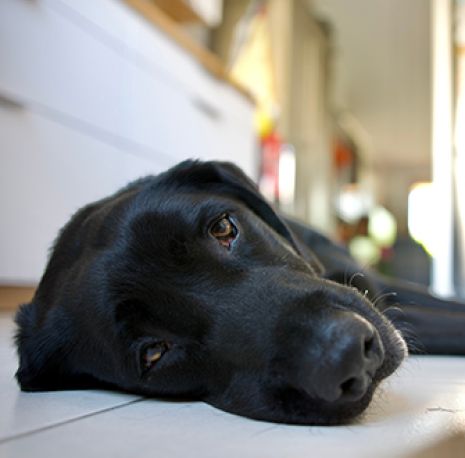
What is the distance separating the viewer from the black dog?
36.9 inches

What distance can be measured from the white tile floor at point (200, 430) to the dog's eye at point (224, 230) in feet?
1.00

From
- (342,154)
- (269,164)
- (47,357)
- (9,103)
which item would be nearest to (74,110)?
(9,103)

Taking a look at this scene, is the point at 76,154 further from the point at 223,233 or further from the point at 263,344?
the point at 263,344

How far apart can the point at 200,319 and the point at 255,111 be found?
3999 mm

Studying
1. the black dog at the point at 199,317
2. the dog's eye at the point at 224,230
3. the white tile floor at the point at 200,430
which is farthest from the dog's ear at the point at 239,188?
the white tile floor at the point at 200,430

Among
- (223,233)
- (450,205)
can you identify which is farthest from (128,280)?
(450,205)

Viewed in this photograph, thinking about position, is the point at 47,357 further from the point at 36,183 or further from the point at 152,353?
the point at 36,183

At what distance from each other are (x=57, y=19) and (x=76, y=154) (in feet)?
1.91

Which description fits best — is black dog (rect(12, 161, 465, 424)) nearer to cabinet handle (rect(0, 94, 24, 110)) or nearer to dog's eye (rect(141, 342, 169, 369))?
dog's eye (rect(141, 342, 169, 369))

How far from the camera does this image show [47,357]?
1.29 m

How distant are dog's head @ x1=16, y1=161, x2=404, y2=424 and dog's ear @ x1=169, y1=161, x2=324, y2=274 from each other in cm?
7

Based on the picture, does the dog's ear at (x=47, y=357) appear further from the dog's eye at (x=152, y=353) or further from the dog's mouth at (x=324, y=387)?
the dog's mouth at (x=324, y=387)

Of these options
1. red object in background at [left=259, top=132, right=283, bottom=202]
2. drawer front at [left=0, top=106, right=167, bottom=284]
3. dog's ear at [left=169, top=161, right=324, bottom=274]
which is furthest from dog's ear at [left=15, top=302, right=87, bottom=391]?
red object in background at [left=259, top=132, right=283, bottom=202]

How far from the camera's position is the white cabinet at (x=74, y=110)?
2580 millimetres
